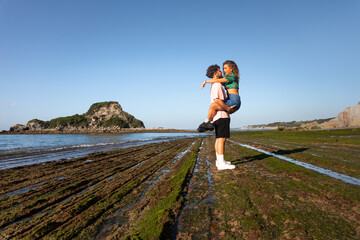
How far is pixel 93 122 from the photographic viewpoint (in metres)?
156

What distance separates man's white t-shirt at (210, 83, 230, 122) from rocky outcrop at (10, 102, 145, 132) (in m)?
148

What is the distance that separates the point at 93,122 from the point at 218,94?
172 meters

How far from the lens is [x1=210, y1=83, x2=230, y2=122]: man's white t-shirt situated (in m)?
5.14

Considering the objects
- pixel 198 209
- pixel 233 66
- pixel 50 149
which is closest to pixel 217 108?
pixel 233 66

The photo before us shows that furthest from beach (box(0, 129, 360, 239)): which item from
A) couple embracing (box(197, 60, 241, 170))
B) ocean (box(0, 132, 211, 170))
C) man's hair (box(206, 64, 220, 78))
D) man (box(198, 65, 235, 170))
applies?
ocean (box(0, 132, 211, 170))

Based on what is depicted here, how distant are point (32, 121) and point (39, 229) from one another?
664 feet

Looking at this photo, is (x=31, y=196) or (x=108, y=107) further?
(x=108, y=107)

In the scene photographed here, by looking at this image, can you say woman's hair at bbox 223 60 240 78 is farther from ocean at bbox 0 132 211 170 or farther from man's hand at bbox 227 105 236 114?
ocean at bbox 0 132 211 170

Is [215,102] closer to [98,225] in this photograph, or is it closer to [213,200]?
[213,200]

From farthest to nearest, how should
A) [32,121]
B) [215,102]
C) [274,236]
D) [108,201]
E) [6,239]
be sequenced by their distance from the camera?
[32,121], [215,102], [108,201], [6,239], [274,236]

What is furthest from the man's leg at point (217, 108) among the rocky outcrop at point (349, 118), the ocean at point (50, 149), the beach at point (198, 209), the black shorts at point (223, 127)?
the rocky outcrop at point (349, 118)

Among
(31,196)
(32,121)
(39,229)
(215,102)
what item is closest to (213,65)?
(215,102)

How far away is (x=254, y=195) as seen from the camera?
308cm

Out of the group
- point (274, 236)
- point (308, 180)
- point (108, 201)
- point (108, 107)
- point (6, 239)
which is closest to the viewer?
point (274, 236)
